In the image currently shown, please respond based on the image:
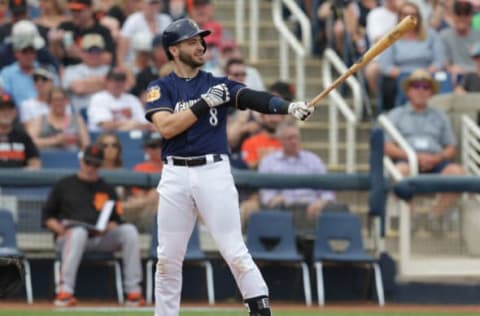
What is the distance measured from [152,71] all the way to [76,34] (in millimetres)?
1107

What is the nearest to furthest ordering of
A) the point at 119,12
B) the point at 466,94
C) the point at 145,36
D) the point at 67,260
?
the point at 67,260, the point at 466,94, the point at 145,36, the point at 119,12

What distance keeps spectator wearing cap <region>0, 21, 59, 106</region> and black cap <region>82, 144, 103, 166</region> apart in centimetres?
207

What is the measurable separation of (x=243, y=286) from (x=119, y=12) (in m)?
8.41

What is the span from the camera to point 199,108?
852 centimetres

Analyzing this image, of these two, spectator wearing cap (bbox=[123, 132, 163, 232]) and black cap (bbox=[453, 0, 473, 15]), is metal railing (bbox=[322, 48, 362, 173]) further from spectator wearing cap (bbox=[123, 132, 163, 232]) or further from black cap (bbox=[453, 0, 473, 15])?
spectator wearing cap (bbox=[123, 132, 163, 232])

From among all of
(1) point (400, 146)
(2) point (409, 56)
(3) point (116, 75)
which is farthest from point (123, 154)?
(2) point (409, 56)

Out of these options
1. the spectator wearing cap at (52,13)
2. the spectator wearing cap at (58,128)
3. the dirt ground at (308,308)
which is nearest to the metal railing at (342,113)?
the dirt ground at (308,308)

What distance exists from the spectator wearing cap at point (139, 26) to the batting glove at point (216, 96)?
6.98m

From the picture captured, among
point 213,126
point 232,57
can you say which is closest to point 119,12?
point 232,57

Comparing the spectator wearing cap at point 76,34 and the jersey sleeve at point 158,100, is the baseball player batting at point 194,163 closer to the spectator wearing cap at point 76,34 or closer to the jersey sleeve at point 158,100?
the jersey sleeve at point 158,100

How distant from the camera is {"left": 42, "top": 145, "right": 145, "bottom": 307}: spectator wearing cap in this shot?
1234cm

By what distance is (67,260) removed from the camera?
39.9 ft

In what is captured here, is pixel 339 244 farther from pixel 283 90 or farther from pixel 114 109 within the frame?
pixel 114 109

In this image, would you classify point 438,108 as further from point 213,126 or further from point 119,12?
point 213,126
